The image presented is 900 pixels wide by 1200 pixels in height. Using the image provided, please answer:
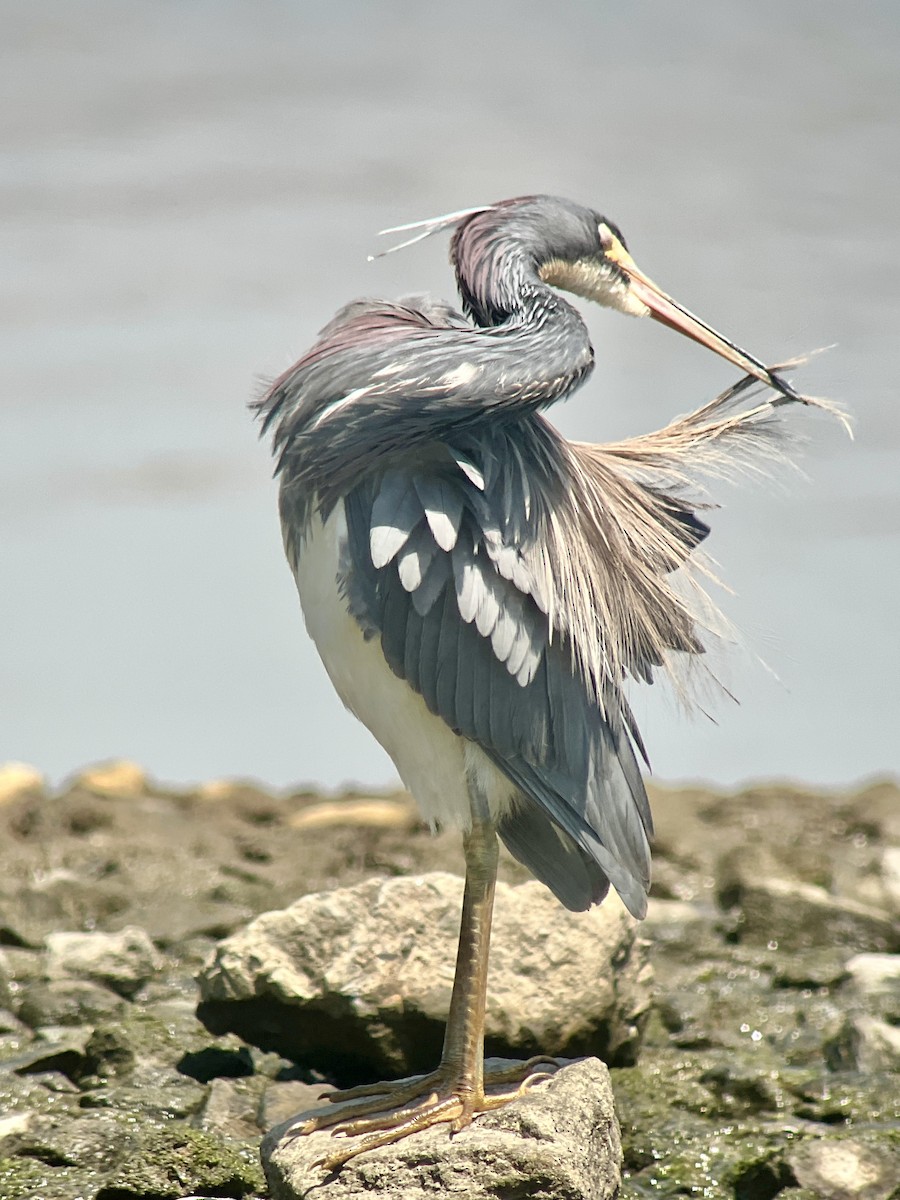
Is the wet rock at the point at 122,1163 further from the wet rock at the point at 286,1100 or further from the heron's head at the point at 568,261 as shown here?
the heron's head at the point at 568,261

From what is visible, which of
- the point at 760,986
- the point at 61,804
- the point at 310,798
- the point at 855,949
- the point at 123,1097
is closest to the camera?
the point at 123,1097

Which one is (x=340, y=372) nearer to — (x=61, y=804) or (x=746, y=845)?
(x=746, y=845)

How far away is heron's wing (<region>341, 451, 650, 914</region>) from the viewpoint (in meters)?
4.77

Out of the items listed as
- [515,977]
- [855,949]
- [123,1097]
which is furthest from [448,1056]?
[855,949]

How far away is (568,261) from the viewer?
5336 mm

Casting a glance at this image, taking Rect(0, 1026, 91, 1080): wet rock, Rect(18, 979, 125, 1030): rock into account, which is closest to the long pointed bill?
Rect(0, 1026, 91, 1080): wet rock

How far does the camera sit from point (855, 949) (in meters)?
8.23

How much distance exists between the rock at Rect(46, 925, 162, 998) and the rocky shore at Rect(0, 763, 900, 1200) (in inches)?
0.6

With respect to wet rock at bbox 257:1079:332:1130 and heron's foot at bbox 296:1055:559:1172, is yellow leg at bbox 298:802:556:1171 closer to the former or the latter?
heron's foot at bbox 296:1055:559:1172

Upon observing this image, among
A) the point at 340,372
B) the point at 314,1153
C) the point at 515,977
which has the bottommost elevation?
the point at 314,1153

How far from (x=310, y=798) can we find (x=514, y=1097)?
9.35 m

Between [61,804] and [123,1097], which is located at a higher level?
[61,804]

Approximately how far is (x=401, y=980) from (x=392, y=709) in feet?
4.33

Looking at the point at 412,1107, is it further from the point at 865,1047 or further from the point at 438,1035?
the point at 865,1047
